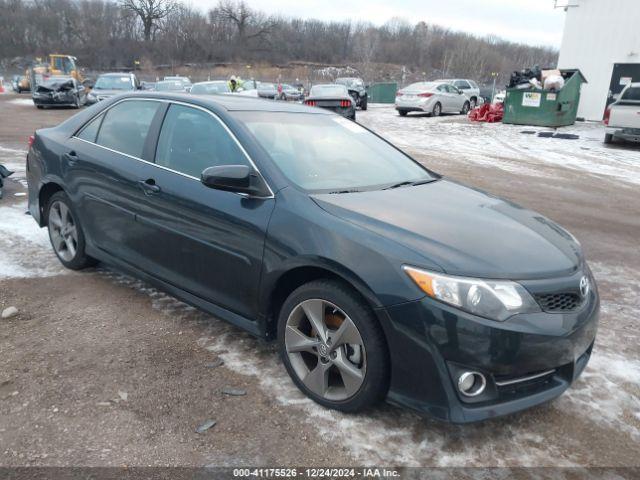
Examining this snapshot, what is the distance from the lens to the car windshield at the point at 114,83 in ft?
70.2

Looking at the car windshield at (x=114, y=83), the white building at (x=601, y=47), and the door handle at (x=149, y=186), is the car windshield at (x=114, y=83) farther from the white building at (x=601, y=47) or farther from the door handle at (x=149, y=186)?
the door handle at (x=149, y=186)

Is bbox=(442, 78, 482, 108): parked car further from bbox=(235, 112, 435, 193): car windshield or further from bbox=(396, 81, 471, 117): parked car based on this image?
bbox=(235, 112, 435, 193): car windshield

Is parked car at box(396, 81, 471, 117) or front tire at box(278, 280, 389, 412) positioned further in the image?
parked car at box(396, 81, 471, 117)

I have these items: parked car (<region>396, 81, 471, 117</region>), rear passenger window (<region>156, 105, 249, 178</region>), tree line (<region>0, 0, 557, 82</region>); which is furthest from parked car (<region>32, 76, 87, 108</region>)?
tree line (<region>0, 0, 557, 82</region>)

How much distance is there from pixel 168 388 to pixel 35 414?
2.20 ft

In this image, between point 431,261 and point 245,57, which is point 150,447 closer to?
point 431,261

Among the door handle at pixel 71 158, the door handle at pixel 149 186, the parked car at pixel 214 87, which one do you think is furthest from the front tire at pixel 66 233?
the parked car at pixel 214 87

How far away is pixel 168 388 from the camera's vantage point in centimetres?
294

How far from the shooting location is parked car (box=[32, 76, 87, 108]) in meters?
23.6

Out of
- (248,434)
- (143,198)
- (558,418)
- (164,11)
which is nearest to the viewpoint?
(248,434)

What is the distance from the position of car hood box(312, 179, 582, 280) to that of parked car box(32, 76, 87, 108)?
81.4 ft

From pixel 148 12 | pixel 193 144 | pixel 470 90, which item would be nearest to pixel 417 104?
pixel 470 90

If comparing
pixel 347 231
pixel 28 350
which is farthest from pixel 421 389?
pixel 28 350

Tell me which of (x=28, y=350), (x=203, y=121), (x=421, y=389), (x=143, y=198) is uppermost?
(x=203, y=121)
